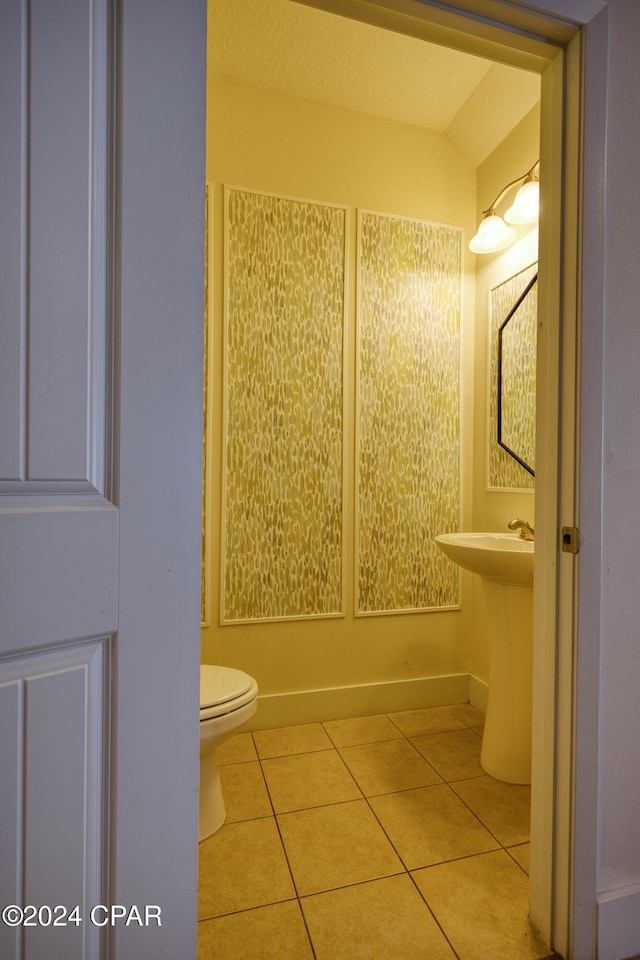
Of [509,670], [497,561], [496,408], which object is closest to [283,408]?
[496,408]

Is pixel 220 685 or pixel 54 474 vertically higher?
pixel 54 474

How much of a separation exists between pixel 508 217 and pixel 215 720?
7.08 ft

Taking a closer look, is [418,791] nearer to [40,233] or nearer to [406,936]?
[406,936]

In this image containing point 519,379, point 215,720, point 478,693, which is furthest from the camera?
Answer: point 478,693

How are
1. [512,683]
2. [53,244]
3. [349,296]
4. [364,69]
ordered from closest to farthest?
1. [53,244]
2. [512,683]
3. [364,69]
4. [349,296]

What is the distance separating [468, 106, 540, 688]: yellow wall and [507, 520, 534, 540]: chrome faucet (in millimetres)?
117

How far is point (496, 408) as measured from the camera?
2.32 meters

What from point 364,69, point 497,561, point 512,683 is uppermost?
point 364,69

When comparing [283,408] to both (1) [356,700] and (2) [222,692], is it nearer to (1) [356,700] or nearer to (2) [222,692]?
(2) [222,692]

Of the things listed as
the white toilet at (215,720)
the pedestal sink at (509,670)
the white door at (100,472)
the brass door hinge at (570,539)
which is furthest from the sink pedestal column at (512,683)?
the white door at (100,472)

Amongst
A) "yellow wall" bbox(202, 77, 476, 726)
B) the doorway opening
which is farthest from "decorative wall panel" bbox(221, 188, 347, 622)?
the doorway opening

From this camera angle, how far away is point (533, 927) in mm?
1205

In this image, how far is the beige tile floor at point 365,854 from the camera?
1.18m

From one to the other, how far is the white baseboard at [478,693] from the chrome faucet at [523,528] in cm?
83
